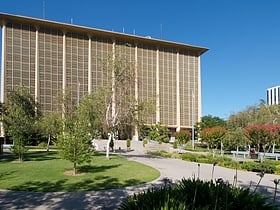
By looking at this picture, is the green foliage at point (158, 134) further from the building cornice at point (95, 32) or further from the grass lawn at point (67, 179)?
the grass lawn at point (67, 179)

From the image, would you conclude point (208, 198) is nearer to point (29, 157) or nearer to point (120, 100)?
point (120, 100)

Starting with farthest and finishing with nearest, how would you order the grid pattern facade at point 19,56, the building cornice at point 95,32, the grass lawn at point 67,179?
the building cornice at point 95,32, the grid pattern facade at point 19,56, the grass lawn at point 67,179

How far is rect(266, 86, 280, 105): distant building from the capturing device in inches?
3600

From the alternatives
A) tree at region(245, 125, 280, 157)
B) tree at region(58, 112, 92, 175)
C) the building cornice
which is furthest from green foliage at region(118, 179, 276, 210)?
the building cornice

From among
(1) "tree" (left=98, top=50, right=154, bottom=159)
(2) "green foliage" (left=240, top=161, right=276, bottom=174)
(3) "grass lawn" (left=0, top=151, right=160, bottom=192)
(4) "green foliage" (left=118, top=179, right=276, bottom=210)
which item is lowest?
(2) "green foliage" (left=240, top=161, right=276, bottom=174)

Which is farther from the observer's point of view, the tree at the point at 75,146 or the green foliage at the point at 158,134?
the green foliage at the point at 158,134

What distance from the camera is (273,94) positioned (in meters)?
94.2

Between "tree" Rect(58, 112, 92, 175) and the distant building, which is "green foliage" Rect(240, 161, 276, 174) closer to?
"tree" Rect(58, 112, 92, 175)

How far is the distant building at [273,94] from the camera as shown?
91.4 metres

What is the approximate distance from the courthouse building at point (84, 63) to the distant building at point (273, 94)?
28.6 m

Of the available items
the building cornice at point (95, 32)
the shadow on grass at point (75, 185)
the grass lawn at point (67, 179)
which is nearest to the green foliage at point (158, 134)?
the building cornice at point (95, 32)

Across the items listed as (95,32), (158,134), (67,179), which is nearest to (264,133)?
(67,179)

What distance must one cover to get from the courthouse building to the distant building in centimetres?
2859

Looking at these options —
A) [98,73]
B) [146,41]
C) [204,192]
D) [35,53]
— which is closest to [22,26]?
[35,53]
